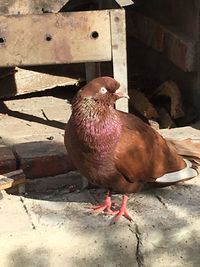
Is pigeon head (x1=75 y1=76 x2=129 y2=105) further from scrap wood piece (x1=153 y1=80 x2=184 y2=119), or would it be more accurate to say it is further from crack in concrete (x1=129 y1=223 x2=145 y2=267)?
scrap wood piece (x1=153 y1=80 x2=184 y2=119)

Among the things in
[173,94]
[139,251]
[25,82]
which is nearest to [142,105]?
[173,94]

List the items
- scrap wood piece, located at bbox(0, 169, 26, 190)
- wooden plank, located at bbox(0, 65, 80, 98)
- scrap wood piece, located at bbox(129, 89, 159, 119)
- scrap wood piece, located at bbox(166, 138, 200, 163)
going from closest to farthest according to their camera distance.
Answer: scrap wood piece, located at bbox(0, 169, 26, 190) → scrap wood piece, located at bbox(166, 138, 200, 163) → scrap wood piece, located at bbox(129, 89, 159, 119) → wooden plank, located at bbox(0, 65, 80, 98)

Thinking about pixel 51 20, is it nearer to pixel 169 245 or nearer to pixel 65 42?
pixel 65 42

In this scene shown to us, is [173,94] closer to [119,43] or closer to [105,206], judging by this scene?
[119,43]

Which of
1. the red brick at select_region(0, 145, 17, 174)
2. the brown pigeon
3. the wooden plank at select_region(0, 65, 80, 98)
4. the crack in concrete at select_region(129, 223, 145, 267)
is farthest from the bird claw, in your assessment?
the wooden plank at select_region(0, 65, 80, 98)

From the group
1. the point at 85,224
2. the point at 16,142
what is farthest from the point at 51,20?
the point at 85,224

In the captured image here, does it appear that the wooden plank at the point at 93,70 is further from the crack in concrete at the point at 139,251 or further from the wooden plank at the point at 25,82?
the crack in concrete at the point at 139,251
